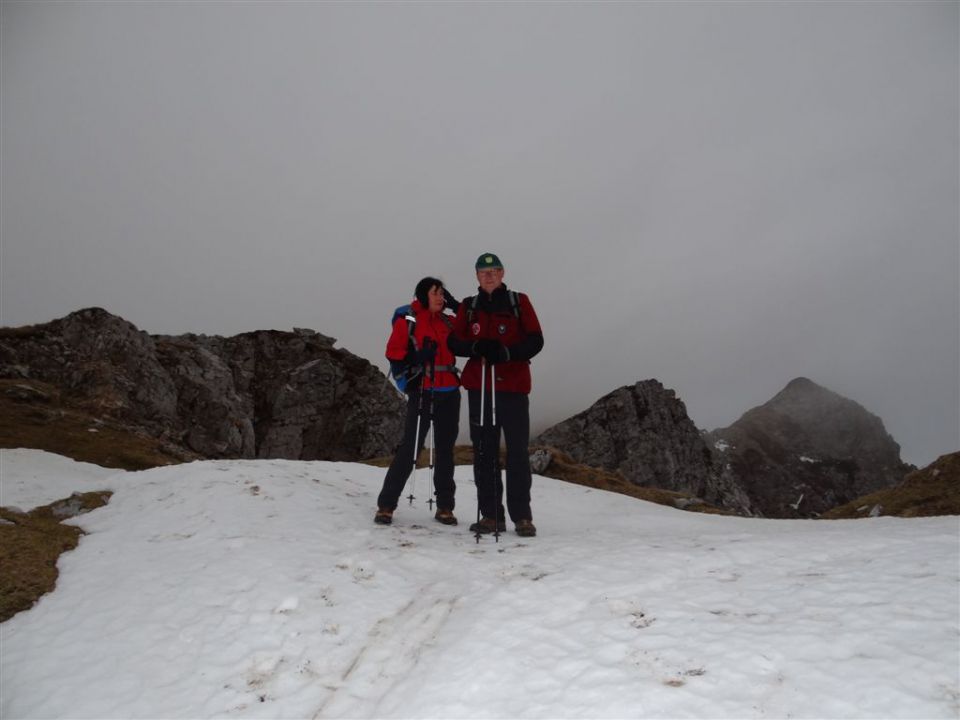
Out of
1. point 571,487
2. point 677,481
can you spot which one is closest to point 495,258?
point 571,487

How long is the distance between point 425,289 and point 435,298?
0.30 m

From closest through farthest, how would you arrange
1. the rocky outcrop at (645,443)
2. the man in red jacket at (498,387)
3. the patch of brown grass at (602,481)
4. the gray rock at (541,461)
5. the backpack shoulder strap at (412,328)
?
the man in red jacket at (498,387) → the backpack shoulder strap at (412,328) → the patch of brown grass at (602,481) → the gray rock at (541,461) → the rocky outcrop at (645,443)

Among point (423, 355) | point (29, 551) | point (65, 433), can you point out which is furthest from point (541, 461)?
point (65, 433)

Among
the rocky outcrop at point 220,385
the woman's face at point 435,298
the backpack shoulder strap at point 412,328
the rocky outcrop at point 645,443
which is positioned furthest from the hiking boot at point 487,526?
the rocky outcrop at point 645,443

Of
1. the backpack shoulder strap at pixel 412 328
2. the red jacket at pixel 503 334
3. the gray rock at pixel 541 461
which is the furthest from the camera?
the gray rock at pixel 541 461

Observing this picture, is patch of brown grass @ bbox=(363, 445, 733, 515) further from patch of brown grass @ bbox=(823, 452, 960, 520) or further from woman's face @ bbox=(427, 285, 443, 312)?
woman's face @ bbox=(427, 285, 443, 312)

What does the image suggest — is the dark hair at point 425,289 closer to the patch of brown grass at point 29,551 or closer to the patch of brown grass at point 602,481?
the patch of brown grass at point 29,551

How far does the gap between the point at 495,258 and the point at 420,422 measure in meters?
3.67

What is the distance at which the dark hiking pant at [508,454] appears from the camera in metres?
10.4

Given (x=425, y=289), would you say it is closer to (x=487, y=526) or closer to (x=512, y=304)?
(x=512, y=304)

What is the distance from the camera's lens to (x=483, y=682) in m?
4.86

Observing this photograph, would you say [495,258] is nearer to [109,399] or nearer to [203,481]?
[203,481]

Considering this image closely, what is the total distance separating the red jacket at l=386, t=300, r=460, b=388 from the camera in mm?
11000

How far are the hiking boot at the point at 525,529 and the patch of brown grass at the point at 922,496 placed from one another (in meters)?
14.9
